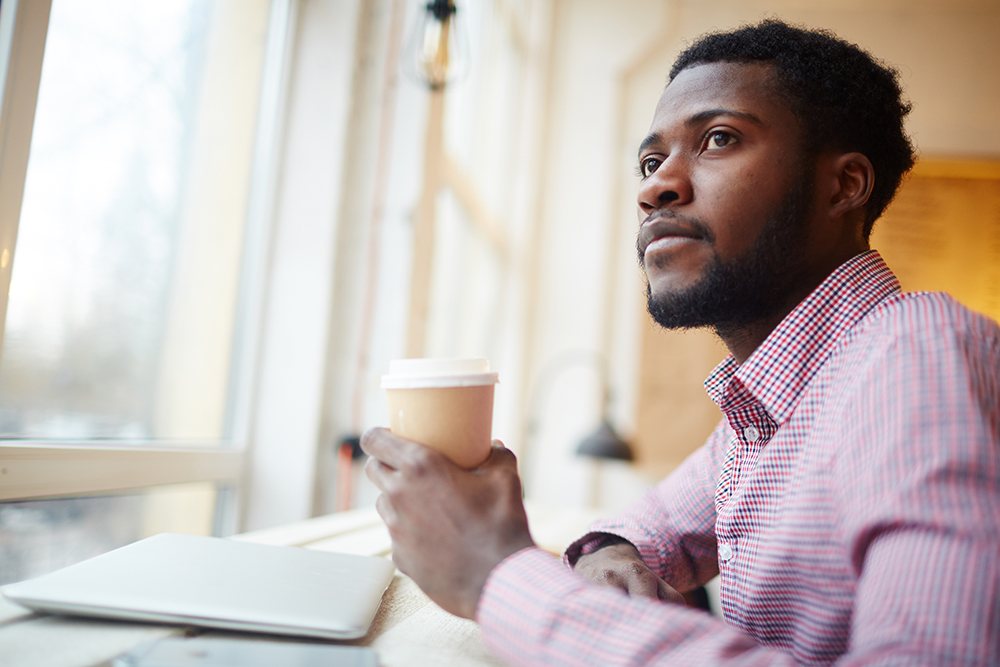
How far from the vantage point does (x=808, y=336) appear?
2.43 ft

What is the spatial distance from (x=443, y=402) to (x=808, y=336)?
1.42 ft

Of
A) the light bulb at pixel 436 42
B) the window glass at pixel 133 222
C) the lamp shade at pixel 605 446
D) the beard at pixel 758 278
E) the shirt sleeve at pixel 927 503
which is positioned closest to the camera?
the shirt sleeve at pixel 927 503

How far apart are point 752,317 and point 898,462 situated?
16.9 inches

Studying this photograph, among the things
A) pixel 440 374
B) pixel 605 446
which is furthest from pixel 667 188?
pixel 605 446

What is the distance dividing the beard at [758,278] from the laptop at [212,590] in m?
0.53

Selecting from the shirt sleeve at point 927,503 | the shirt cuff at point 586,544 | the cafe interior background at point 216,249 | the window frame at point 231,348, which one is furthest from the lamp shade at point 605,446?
the shirt sleeve at point 927,503

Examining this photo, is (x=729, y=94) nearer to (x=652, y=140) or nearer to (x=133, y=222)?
(x=652, y=140)

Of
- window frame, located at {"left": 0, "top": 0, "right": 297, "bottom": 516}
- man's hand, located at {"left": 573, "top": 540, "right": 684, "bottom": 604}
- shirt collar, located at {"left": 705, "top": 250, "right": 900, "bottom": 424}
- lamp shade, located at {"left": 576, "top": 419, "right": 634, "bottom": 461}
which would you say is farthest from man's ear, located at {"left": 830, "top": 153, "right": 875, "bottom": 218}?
lamp shade, located at {"left": 576, "top": 419, "right": 634, "bottom": 461}

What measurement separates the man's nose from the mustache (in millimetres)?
20

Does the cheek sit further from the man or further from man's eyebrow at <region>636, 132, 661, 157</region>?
man's eyebrow at <region>636, 132, 661, 157</region>

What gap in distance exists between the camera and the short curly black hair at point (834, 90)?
0.96 meters

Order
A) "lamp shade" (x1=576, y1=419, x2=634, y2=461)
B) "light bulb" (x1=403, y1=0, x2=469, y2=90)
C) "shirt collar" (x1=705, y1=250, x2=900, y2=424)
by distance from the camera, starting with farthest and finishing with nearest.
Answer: "lamp shade" (x1=576, y1=419, x2=634, y2=461)
"light bulb" (x1=403, y1=0, x2=469, y2=90)
"shirt collar" (x1=705, y1=250, x2=900, y2=424)

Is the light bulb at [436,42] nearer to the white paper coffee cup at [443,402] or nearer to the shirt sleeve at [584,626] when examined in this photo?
the white paper coffee cup at [443,402]

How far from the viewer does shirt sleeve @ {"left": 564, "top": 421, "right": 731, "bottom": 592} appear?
1.02 metres
